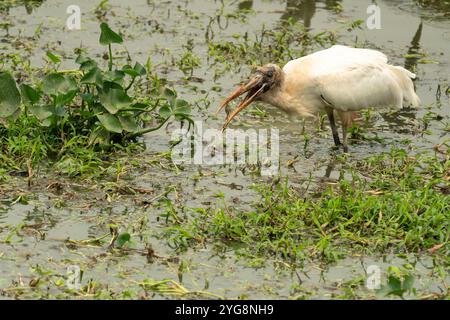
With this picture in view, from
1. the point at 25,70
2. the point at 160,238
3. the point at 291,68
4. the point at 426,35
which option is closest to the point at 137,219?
the point at 160,238

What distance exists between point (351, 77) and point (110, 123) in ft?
6.45

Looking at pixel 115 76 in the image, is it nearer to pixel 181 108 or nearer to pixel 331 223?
pixel 181 108

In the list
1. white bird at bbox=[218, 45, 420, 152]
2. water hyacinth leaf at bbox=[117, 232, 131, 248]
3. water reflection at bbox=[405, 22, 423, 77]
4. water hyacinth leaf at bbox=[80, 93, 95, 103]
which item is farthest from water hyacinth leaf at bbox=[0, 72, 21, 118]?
water reflection at bbox=[405, 22, 423, 77]

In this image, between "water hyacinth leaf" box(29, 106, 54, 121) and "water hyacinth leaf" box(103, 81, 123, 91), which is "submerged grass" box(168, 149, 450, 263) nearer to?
"water hyacinth leaf" box(103, 81, 123, 91)

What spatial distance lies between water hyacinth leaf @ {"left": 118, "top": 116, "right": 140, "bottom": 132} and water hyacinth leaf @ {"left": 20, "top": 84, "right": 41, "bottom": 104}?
65 centimetres

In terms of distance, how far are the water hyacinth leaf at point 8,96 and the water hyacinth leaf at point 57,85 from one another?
0.22 m

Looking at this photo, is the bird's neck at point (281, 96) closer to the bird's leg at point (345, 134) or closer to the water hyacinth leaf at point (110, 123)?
the bird's leg at point (345, 134)

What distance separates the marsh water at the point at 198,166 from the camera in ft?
21.6

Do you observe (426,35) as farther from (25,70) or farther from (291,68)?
(25,70)

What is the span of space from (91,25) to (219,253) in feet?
17.9

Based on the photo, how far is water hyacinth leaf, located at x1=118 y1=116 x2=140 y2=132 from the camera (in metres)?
8.38

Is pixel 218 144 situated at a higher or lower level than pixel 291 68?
lower

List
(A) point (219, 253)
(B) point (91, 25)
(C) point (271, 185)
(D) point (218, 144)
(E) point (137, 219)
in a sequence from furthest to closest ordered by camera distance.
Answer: (B) point (91, 25), (D) point (218, 144), (C) point (271, 185), (E) point (137, 219), (A) point (219, 253)

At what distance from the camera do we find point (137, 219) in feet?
24.0
